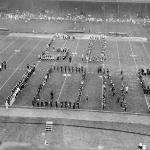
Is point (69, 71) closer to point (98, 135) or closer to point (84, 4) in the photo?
point (98, 135)

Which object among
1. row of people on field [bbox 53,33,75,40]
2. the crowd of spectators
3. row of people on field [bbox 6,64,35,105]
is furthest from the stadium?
the crowd of spectators

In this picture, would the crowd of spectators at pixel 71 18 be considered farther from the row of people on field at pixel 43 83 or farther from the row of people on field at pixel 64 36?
the row of people on field at pixel 43 83

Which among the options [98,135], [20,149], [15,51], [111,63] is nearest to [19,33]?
[15,51]

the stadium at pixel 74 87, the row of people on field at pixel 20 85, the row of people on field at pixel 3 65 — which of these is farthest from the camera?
the row of people on field at pixel 3 65

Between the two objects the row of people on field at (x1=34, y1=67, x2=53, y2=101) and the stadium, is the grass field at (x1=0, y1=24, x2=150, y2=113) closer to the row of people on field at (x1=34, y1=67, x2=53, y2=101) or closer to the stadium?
the stadium

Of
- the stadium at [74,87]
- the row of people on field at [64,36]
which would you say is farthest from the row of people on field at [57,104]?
the row of people on field at [64,36]

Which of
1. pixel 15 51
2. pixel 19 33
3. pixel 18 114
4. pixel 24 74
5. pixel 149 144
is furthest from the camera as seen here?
pixel 19 33

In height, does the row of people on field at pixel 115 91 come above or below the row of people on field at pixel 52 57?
below
